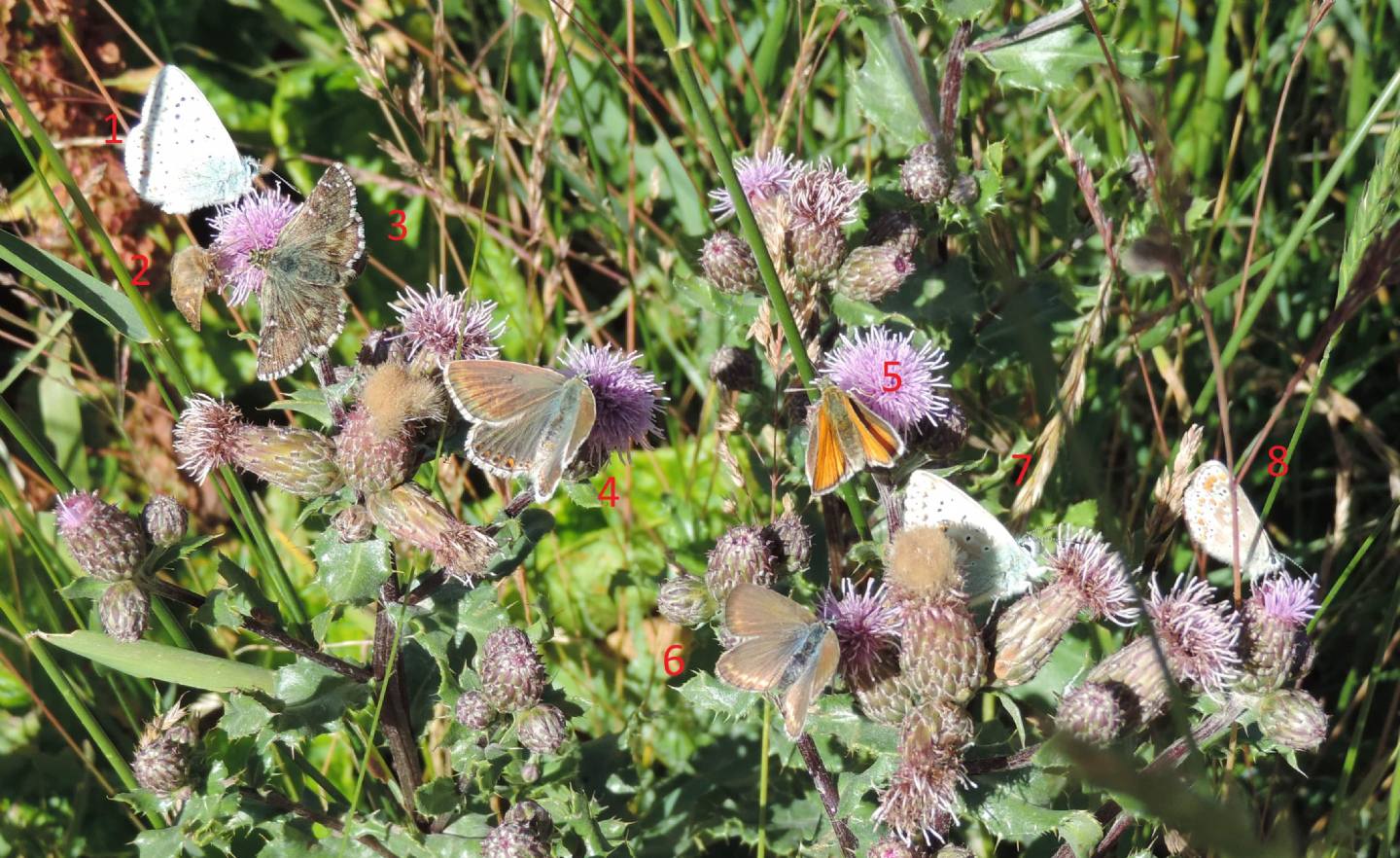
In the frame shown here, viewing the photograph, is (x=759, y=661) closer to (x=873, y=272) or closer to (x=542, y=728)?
(x=542, y=728)

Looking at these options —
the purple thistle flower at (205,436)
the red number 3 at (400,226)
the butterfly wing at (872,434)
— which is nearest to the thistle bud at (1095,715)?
the butterfly wing at (872,434)

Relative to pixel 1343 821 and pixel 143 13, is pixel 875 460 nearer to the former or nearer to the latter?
pixel 1343 821

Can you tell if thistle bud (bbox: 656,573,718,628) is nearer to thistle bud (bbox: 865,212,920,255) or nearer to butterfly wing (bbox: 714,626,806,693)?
butterfly wing (bbox: 714,626,806,693)

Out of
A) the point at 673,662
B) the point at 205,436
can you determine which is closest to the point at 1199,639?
the point at 673,662

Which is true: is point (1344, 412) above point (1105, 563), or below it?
below

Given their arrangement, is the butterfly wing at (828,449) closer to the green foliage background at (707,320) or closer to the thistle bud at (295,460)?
the green foliage background at (707,320)

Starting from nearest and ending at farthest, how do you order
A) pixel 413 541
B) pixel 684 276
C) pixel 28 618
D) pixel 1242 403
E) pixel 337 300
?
pixel 413 541 < pixel 337 300 < pixel 684 276 < pixel 28 618 < pixel 1242 403

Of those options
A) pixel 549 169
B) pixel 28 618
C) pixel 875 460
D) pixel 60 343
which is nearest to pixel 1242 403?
pixel 875 460
